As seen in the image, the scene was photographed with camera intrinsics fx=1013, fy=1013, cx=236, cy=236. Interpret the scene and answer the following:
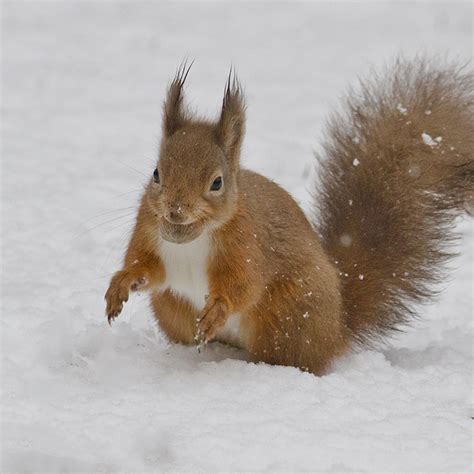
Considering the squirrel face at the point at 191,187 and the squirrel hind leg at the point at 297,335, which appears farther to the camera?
the squirrel hind leg at the point at 297,335

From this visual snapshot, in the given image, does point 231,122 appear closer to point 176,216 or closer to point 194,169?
point 194,169

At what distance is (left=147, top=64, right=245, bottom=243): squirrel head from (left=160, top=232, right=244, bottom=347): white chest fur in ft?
0.30

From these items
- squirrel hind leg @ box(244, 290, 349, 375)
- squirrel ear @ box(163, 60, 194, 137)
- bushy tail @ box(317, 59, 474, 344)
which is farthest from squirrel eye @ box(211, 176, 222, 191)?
bushy tail @ box(317, 59, 474, 344)

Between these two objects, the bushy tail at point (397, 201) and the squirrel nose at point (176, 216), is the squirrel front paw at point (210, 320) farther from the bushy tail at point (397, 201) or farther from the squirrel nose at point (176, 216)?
the bushy tail at point (397, 201)

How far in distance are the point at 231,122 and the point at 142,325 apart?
0.93 metres

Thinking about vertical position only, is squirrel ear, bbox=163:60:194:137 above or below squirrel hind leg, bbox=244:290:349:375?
above

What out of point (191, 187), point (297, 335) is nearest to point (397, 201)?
point (297, 335)

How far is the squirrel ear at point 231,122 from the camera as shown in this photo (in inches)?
122

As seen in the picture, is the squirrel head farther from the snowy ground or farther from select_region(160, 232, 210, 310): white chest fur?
the snowy ground

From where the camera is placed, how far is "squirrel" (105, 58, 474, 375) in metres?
3.00

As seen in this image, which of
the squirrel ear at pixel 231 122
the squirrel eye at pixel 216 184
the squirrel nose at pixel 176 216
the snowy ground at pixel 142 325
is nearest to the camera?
the snowy ground at pixel 142 325

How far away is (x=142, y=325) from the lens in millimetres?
3672

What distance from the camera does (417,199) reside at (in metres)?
3.53

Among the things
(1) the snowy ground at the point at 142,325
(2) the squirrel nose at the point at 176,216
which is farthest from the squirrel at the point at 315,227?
(1) the snowy ground at the point at 142,325
